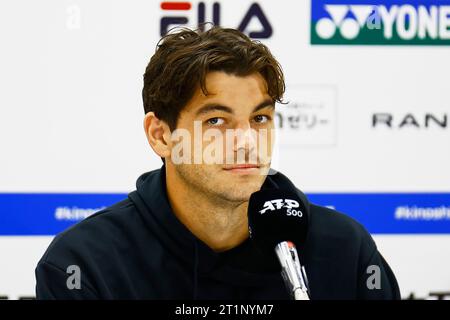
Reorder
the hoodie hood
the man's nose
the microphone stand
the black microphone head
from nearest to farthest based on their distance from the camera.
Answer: the microphone stand < the black microphone head < the man's nose < the hoodie hood

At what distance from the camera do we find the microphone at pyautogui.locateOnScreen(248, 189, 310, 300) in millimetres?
1043

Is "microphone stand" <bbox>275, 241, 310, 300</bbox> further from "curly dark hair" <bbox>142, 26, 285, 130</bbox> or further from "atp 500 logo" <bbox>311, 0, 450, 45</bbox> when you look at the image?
"atp 500 logo" <bbox>311, 0, 450, 45</bbox>

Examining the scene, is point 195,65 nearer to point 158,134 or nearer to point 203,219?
point 158,134

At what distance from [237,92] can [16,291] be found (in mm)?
1343

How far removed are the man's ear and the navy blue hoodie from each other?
0.28 ft

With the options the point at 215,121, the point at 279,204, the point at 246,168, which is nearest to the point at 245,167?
the point at 246,168

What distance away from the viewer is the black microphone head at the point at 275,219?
1.15 meters

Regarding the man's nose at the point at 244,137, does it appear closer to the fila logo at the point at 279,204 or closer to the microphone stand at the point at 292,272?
the fila logo at the point at 279,204

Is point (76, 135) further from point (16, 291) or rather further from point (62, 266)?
point (62, 266)

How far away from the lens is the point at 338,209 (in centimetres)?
252

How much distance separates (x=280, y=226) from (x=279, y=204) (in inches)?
3.7

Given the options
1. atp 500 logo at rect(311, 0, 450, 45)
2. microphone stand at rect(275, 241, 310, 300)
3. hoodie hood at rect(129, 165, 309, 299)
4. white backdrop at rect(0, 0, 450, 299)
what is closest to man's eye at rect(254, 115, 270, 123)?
hoodie hood at rect(129, 165, 309, 299)

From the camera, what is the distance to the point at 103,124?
2455mm

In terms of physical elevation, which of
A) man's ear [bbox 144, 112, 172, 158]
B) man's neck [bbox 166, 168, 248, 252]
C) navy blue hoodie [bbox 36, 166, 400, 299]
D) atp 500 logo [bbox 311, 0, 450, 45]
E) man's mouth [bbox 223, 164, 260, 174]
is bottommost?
navy blue hoodie [bbox 36, 166, 400, 299]
